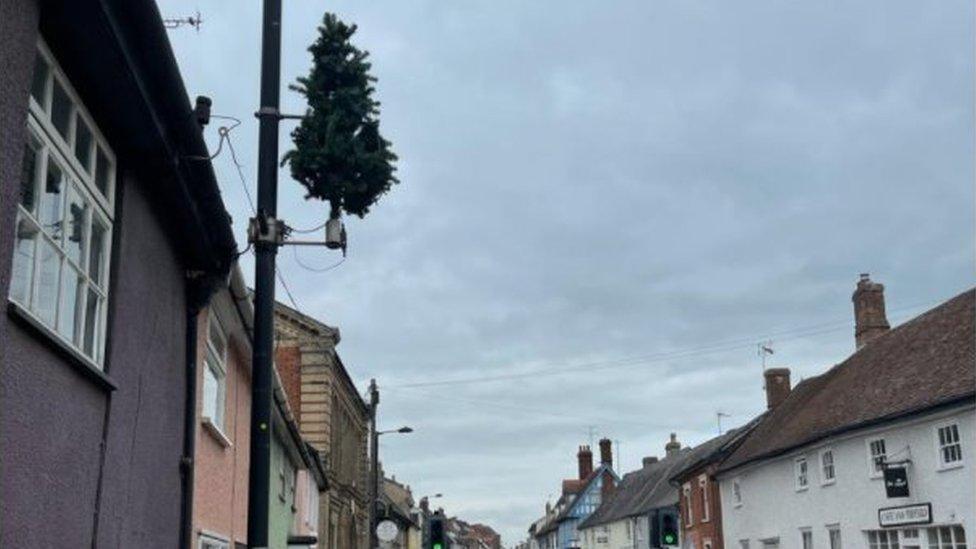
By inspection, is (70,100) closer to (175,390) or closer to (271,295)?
(271,295)

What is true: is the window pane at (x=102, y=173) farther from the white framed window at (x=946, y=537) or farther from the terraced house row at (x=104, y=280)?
the white framed window at (x=946, y=537)

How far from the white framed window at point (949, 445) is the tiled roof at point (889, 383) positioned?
61 cm

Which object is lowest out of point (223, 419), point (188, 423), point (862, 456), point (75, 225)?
point (188, 423)

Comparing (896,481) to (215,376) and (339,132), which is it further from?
(339,132)

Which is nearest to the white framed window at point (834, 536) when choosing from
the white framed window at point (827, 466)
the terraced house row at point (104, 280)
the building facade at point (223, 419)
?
the white framed window at point (827, 466)

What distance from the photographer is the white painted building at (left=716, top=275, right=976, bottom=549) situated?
24188 mm

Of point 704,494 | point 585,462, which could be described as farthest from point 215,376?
point 585,462

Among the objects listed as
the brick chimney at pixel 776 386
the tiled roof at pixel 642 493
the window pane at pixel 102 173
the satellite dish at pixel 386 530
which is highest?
the brick chimney at pixel 776 386

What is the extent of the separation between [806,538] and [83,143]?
2892 centimetres

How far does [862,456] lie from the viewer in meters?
27.8

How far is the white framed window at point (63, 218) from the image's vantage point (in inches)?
212

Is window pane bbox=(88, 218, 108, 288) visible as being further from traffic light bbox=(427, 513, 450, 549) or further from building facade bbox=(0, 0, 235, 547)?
traffic light bbox=(427, 513, 450, 549)

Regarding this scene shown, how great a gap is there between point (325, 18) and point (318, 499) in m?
24.7

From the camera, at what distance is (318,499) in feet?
99.9
